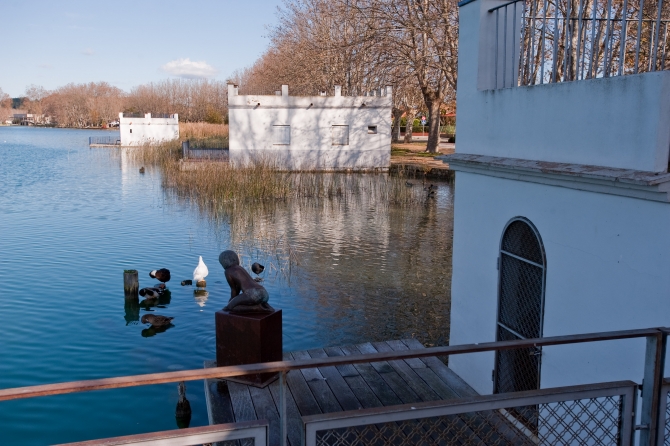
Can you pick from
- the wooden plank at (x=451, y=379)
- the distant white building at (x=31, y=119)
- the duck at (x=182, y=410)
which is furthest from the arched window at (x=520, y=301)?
the distant white building at (x=31, y=119)

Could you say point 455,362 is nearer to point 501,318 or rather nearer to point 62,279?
point 501,318

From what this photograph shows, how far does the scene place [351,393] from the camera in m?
6.55

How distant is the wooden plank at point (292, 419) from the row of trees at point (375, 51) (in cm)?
1777

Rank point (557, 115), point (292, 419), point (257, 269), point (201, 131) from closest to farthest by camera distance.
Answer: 1. point (557, 115)
2. point (292, 419)
3. point (257, 269)
4. point (201, 131)

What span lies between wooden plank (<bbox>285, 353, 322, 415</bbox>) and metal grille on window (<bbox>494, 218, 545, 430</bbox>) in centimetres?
184

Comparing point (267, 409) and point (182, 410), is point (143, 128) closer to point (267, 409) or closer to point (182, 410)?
point (182, 410)

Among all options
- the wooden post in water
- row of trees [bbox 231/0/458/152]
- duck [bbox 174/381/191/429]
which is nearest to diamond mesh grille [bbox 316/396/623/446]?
duck [bbox 174/381/191/429]

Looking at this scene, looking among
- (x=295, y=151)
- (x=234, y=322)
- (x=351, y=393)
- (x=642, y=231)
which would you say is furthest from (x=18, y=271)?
(x=295, y=151)

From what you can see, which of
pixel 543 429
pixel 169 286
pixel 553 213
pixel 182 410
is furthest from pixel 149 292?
pixel 553 213

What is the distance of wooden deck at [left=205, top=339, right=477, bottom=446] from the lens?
6.02 m

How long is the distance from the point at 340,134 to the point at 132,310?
2574cm

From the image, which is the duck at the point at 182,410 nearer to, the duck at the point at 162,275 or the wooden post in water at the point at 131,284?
the wooden post in water at the point at 131,284

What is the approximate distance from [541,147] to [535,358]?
1.93 meters

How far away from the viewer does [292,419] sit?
19.2 feet
